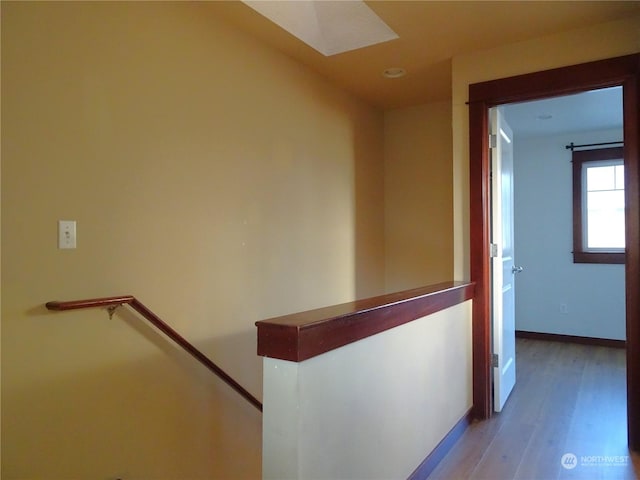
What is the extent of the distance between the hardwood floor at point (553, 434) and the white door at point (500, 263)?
203 mm

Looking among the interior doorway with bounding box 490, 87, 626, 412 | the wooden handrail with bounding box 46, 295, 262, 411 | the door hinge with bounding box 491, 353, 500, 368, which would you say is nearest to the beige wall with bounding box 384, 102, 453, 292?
the interior doorway with bounding box 490, 87, 626, 412

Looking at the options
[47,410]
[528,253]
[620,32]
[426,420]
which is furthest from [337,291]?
[528,253]

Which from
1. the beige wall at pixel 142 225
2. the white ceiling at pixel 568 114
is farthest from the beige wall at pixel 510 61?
the beige wall at pixel 142 225

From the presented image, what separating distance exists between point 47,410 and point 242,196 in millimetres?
1396

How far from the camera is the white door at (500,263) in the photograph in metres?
2.88

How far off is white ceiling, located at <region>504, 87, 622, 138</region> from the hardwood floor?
7.37ft

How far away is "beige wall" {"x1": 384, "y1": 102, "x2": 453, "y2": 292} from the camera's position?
388 cm

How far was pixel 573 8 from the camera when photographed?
228cm

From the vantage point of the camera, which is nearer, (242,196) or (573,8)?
(573,8)

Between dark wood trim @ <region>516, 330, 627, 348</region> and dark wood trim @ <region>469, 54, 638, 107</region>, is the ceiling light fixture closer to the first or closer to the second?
dark wood trim @ <region>469, 54, 638, 107</region>

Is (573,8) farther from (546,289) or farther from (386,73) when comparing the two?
(546,289)

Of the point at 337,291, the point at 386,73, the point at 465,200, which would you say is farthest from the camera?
the point at 337,291

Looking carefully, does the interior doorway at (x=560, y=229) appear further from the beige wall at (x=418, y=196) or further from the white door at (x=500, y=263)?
the white door at (x=500, y=263)

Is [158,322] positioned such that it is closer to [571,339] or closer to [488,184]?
[488,184]
